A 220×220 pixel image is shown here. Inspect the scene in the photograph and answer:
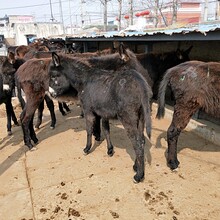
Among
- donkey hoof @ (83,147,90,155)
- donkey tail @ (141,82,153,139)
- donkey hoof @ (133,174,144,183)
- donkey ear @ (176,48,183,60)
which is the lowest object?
donkey hoof @ (83,147,90,155)

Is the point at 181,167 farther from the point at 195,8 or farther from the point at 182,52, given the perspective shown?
the point at 195,8

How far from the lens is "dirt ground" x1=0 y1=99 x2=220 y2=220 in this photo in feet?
10.7

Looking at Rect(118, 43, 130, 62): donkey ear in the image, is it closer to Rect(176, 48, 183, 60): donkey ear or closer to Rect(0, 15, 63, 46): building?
Rect(176, 48, 183, 60): donkey ear

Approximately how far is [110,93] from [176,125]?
1287mm

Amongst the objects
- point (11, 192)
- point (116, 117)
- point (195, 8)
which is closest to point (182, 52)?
point (116, 117)

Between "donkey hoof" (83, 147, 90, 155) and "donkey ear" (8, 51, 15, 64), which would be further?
"donkey ear" (8, 51, 15, 64)

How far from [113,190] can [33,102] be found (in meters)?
2.78

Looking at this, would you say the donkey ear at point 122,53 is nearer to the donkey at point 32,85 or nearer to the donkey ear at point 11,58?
the donkey at point 32,85

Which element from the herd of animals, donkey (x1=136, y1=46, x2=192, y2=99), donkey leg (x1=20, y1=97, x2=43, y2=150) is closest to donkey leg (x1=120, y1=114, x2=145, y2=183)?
the herd of animals

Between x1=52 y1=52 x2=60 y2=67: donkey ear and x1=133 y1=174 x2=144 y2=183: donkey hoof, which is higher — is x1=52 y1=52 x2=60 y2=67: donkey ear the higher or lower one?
the higher one

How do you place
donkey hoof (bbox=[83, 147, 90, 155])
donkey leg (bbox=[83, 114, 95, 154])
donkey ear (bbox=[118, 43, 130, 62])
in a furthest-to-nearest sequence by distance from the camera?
donkey hoof (bbox=[83, 147, 90, 155]) → donkey ear (bbox=[118, 43, 130, 62]) → donkey leg (bbox=[83, 114, 95, 154])

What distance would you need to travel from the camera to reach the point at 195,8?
28031mm

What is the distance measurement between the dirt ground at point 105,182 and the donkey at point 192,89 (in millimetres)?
596

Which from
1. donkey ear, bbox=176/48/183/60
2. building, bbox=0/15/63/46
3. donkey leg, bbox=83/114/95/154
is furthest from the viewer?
building, bbox=0/15/63/46
